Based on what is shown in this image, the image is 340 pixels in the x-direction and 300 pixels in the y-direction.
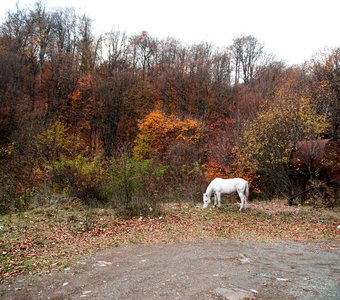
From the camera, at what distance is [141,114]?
1554 inches

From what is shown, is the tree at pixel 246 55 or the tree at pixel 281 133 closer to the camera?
the tree at pixel 281 133

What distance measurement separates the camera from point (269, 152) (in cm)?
1877

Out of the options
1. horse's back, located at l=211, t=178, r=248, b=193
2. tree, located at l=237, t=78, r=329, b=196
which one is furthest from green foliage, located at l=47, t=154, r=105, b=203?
tree, located at l=237, t=78, r=329, b=196

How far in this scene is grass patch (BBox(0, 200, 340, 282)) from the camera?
30.3 ft

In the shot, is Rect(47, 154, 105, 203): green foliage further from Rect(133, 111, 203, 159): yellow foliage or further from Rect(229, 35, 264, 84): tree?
Rect(229, 35, 264, 84): tree

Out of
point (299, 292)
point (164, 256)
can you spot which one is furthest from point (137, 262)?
point (299, 292)

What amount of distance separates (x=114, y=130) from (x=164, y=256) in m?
32.1

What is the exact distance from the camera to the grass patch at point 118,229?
9.23 metres

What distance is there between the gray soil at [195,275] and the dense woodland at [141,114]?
19.0 ft

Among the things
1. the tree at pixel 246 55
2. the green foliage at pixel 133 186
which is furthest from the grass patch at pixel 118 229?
the tree at pixel 246 55

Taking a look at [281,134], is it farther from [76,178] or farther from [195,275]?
[195,275]

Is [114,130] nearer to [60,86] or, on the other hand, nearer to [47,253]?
[60,86]

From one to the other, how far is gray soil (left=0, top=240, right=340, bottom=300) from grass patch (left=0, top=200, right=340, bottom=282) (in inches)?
35.7

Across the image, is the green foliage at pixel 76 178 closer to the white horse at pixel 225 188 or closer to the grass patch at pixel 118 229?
the grass patch at pixel 118 229
